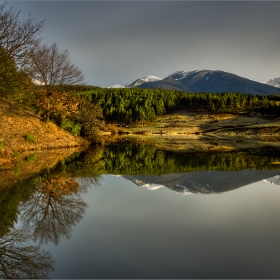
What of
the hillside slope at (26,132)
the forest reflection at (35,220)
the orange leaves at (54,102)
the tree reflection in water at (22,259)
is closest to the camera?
the tree reflection in water at (22,259)

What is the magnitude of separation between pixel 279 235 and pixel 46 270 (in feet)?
19.4

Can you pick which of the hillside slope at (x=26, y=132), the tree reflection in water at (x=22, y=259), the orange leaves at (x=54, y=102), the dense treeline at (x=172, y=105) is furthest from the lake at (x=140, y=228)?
the dense treeline at (x=172, y=105)

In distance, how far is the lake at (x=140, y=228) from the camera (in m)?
5.84

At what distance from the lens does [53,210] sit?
9.77 meters

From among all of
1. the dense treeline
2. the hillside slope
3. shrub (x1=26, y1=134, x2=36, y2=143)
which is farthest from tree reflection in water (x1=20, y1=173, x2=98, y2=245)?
the dense treeline

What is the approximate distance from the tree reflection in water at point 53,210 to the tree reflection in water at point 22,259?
18.3 inches

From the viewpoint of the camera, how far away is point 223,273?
18.2 feet

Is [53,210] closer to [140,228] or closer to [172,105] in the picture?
[140,228]

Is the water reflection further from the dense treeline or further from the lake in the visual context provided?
the dense treeline

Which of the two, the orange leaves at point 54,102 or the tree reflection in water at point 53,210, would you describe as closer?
the tree reflection in water at point 53,210

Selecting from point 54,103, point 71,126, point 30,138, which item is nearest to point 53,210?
point 30,138

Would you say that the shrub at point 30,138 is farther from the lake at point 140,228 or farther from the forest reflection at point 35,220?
the forest reflection at point 35,220

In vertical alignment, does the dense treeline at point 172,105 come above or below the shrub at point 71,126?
above

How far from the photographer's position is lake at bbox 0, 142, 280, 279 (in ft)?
19.2
